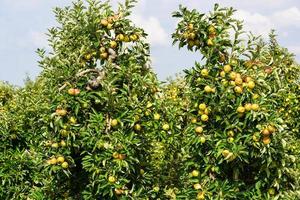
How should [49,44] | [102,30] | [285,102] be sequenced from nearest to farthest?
[102,30], [49,44], [285,102]

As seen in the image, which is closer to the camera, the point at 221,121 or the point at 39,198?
the point at 221,121

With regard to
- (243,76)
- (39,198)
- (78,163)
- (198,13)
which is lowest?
(39,198)

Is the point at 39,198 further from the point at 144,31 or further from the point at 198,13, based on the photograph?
the point at 198,13

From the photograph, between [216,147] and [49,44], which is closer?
[216,147]

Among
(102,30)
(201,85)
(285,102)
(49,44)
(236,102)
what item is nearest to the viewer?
(236,102)

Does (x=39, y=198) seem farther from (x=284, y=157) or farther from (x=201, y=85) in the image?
(x=284, y=157)

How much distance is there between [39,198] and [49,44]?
202 cm

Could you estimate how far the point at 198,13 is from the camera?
218 inches

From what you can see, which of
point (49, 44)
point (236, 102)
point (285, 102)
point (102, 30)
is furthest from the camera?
point (285, 102)

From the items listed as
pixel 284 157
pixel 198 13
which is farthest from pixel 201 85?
pixel 284 157

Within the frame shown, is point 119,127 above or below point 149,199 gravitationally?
above

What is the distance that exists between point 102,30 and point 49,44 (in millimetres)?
865

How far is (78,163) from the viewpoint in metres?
6.20

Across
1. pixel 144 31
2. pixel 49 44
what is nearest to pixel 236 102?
pixel 144 31
